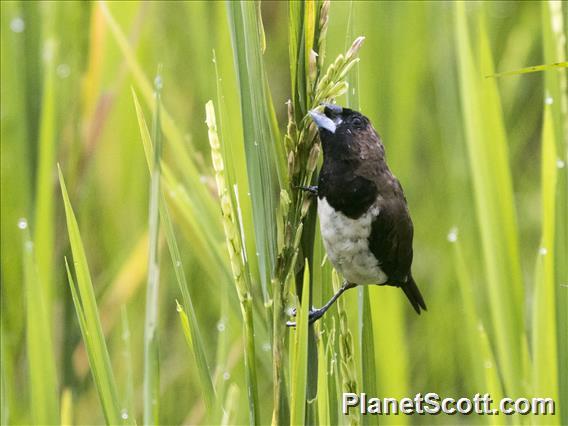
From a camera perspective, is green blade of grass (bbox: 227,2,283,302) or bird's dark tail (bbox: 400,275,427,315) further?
bird's dark tail (bbox: 400,275,427,315)

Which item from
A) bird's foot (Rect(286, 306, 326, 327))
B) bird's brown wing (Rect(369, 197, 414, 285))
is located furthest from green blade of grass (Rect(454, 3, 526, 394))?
bird's foot (Rect(286, 306, 326, 327))

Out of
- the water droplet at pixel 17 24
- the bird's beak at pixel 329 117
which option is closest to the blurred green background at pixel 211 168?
the water droplet at pixel 17 24

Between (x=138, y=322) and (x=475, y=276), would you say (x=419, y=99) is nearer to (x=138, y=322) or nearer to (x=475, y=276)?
(x=475, y=276)

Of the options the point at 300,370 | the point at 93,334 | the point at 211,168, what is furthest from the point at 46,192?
the point at 300,370

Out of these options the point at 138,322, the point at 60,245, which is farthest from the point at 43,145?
the point at 138,322

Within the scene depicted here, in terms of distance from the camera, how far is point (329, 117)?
727 millimetres

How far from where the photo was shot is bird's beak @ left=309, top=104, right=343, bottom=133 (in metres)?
0.67

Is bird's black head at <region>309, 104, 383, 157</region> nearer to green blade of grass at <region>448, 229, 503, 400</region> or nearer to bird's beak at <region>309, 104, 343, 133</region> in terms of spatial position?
bird's beak at <region>309, 104, 343, 133</region>

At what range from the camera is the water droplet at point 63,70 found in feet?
4.30

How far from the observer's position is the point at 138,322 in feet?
4.55

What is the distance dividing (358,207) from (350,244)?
41 mm

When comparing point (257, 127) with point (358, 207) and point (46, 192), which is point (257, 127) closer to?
point (358, 207)

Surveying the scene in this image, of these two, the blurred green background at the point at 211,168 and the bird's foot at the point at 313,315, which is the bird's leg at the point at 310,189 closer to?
the bird's foot at the point at 313,315

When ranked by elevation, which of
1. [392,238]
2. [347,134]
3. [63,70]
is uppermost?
[63,70]
